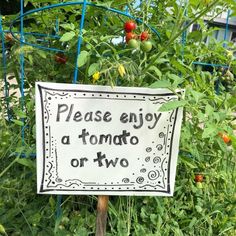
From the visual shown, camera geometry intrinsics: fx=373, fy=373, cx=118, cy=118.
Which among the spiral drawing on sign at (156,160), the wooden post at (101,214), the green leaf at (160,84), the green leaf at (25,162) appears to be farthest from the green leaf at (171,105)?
the green leaf at (25,162)

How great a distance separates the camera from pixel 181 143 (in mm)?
1240

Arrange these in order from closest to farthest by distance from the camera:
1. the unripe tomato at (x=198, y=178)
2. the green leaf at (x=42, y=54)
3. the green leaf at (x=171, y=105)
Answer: the green leaf at (x=171, y=105), the green leaf at (x=42, y=54), the unripe tomato at (x=198, y=178)

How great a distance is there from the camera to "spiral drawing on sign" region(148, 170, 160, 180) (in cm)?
107

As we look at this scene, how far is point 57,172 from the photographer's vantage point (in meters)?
1.01

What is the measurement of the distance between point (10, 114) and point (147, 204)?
64 centimetres

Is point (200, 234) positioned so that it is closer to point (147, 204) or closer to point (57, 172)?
point (147, 204)

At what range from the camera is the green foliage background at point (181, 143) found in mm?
1124

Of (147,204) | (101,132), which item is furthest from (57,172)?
(147,204)

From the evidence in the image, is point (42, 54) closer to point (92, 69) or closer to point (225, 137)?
point (92, 69)

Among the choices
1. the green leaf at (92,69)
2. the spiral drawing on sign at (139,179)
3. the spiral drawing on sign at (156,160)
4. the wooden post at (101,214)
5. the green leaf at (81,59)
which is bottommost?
the wooden post at (101,214)

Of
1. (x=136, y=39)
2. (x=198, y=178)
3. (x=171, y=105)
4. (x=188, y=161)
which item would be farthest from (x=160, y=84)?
(x=198, y=178)

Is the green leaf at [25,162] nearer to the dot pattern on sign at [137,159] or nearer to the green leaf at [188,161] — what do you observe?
the dot pattern on sign at [137,159]

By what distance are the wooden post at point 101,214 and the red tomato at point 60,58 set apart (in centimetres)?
49

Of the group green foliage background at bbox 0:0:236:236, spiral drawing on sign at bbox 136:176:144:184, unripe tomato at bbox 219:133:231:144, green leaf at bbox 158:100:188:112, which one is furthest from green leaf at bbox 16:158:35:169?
unripe tomato at bbox 219:133:231:144
